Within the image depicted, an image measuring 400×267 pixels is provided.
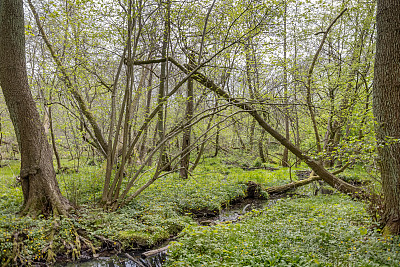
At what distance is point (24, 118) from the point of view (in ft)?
17.9

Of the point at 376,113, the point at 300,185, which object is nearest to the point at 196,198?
the point at 300,185

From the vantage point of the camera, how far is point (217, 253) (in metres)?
3.82

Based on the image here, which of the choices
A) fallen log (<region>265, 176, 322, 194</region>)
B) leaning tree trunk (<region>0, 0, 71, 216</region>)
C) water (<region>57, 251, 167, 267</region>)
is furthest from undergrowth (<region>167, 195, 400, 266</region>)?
fallen log (<region>265, 176, 322, 194</region>)

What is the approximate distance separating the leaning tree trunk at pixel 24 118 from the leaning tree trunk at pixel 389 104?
21.7ft

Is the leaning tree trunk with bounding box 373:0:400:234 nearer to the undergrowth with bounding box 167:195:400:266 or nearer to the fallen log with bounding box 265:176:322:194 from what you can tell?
the undergrowth with bounding box 167:195:400:266

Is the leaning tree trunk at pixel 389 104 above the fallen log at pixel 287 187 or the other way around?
above

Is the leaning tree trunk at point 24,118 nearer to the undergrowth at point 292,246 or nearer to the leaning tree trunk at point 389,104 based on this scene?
the undergrowth at point 292,246

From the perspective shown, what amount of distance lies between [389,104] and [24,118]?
24.3ft

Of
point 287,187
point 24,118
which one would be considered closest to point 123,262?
point 24,118

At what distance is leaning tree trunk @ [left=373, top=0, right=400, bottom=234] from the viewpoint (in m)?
3.95

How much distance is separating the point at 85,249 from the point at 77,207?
1601mm

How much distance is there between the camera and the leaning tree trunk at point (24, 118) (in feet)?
17.1

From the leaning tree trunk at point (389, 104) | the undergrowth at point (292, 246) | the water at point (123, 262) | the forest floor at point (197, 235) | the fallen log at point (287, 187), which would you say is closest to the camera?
the undergrowth at point (292, 246)

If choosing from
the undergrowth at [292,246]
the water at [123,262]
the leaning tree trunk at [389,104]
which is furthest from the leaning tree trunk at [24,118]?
the leaning tree trunk at [389,104]
